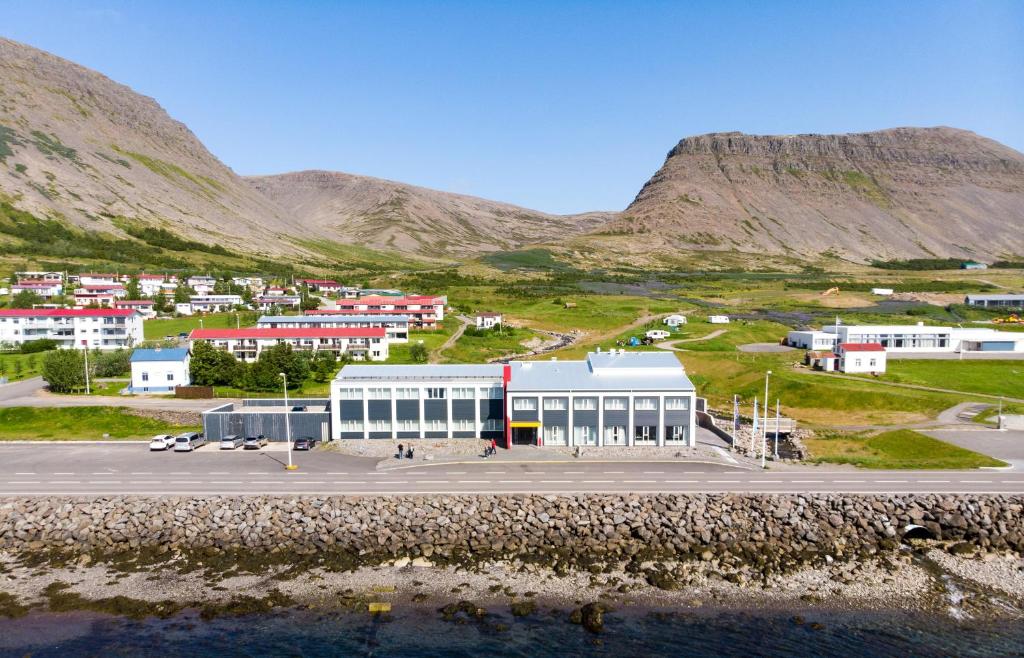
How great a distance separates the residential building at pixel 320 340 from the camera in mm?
94375

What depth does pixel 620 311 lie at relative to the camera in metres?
163

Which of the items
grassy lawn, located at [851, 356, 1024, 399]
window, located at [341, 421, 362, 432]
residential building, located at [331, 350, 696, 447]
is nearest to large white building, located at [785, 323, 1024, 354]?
grassy lawn, located at [851, 356, 1024, 399]

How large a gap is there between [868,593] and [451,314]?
127m

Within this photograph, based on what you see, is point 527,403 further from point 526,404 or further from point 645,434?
point 645,434

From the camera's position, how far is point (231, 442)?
55.1 m

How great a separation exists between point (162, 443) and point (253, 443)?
7546 mm

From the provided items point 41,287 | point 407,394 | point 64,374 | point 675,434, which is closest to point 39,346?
point 64,374

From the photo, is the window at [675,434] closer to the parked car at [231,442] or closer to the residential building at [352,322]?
the parked car at [231,442]

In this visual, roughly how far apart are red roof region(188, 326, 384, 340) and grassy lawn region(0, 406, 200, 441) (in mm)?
27109

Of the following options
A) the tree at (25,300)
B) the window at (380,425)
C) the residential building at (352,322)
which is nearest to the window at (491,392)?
the window at (380,425)

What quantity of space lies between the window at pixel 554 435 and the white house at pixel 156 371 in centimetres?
5119

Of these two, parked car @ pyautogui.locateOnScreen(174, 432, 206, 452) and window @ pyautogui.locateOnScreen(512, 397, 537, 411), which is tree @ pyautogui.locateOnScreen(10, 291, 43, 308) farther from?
window @ pyautogui.locateOnScreen(512, 397, 537, 411)

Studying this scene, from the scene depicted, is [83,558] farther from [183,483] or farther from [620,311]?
[620,311]

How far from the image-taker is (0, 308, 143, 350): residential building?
105562 mm
